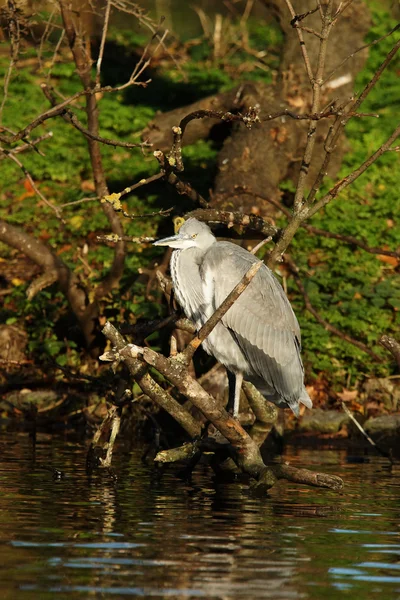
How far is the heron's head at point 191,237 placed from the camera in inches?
329

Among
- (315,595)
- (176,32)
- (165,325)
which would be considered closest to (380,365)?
(165,325)

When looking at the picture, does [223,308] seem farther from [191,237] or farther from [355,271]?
[355,271]

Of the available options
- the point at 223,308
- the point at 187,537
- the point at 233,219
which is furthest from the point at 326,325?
the point at 187,537

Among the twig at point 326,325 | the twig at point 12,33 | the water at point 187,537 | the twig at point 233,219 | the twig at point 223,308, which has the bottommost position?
the water at point 187,537

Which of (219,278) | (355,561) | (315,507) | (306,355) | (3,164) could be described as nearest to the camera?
(355,561)

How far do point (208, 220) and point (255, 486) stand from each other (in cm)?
262

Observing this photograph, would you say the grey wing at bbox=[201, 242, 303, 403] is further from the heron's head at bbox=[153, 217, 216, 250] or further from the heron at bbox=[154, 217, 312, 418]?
the heron's head at bbox=[153, 217, 216, 250]

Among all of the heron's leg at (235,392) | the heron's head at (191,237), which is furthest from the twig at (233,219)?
the heron's leg at (235,392)

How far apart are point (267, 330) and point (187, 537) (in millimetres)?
2873

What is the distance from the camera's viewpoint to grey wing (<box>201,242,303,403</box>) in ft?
28.0

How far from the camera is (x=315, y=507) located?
24.3 ft

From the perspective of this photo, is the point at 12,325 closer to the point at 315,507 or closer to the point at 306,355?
the point at 306,355

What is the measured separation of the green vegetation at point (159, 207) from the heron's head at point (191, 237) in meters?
3.15

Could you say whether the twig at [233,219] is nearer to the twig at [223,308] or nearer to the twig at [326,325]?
the twig at [326,325]
